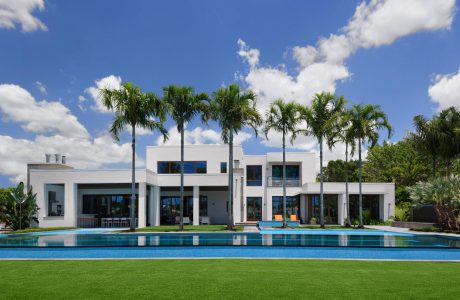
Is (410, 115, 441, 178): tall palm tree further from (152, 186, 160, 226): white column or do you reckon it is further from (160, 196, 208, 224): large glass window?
(152, 186, 160, 226): white column

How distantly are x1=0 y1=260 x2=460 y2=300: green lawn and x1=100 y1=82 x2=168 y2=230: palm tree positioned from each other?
12.7 m

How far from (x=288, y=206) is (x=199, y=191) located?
7715mm

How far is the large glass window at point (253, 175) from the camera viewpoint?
35406 mm

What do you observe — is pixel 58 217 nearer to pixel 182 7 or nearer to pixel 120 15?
pixel 120 15

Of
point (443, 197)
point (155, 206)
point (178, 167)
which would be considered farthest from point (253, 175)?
point (443, 197)

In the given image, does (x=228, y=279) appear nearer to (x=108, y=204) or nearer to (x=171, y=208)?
(x=108, y=204)

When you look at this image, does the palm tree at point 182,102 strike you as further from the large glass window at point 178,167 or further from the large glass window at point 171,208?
the large glass window at point 178,167

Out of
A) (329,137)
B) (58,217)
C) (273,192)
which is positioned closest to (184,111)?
(329,137)

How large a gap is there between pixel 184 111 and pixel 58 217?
1123 centimetres

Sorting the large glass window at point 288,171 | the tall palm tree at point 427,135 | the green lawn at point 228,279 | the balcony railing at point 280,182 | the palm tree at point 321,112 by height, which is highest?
the palm tree at point 321,112

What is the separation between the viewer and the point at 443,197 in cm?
2202

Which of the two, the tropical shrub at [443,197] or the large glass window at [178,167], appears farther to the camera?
the large glass window at [178,167]

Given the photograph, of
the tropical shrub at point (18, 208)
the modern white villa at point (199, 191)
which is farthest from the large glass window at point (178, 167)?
the tropical shrub at point (18, 208)

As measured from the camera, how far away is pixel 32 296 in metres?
6.45
